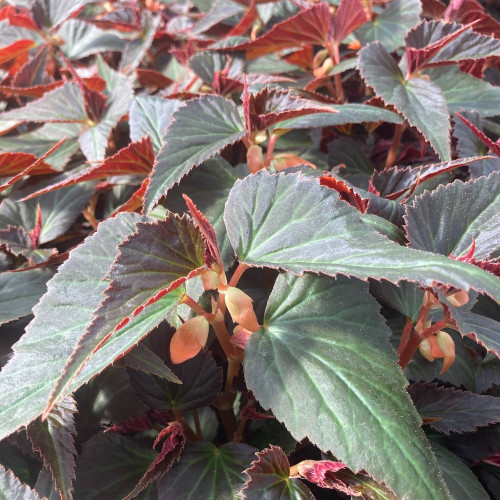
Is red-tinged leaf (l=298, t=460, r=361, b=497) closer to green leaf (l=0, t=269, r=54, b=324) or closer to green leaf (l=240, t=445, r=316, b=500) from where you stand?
green leaf (l=240, t=445, r=316, b=500)

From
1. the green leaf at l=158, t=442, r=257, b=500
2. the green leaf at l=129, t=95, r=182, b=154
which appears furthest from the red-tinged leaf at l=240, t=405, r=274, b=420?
the green leaf at l=129, t=95, r=182, b=154

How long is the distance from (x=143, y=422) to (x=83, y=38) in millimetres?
939

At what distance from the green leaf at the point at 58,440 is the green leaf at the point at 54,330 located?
2.9 inches

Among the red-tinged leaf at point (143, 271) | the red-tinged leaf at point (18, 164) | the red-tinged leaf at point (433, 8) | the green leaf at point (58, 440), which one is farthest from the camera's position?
the red-tinged leaf at point (433, 8)

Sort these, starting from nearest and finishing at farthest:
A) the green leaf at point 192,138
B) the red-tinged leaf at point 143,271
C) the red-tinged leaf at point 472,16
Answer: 1. the red-tinged leaf at point 143,271
2. the green leaf at point 192,138
3. the red-tinged leaf at point 472,16

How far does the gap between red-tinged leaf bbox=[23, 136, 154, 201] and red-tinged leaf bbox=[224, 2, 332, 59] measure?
0.34m

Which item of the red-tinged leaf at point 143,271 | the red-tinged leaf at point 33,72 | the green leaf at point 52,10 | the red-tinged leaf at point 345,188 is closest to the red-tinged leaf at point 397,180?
the red-tinged leaf at point 345,188

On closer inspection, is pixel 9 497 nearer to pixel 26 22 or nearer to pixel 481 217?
pixel 481 217

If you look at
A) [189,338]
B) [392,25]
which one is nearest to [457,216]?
[189,338]

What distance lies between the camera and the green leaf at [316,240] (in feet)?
1.19

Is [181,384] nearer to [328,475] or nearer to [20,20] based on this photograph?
[328,475]

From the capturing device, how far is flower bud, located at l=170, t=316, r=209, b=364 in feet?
1.52

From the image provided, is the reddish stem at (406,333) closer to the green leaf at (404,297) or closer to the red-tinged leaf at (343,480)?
the green leaf at (404,297)

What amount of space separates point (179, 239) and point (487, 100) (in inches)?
22.3
